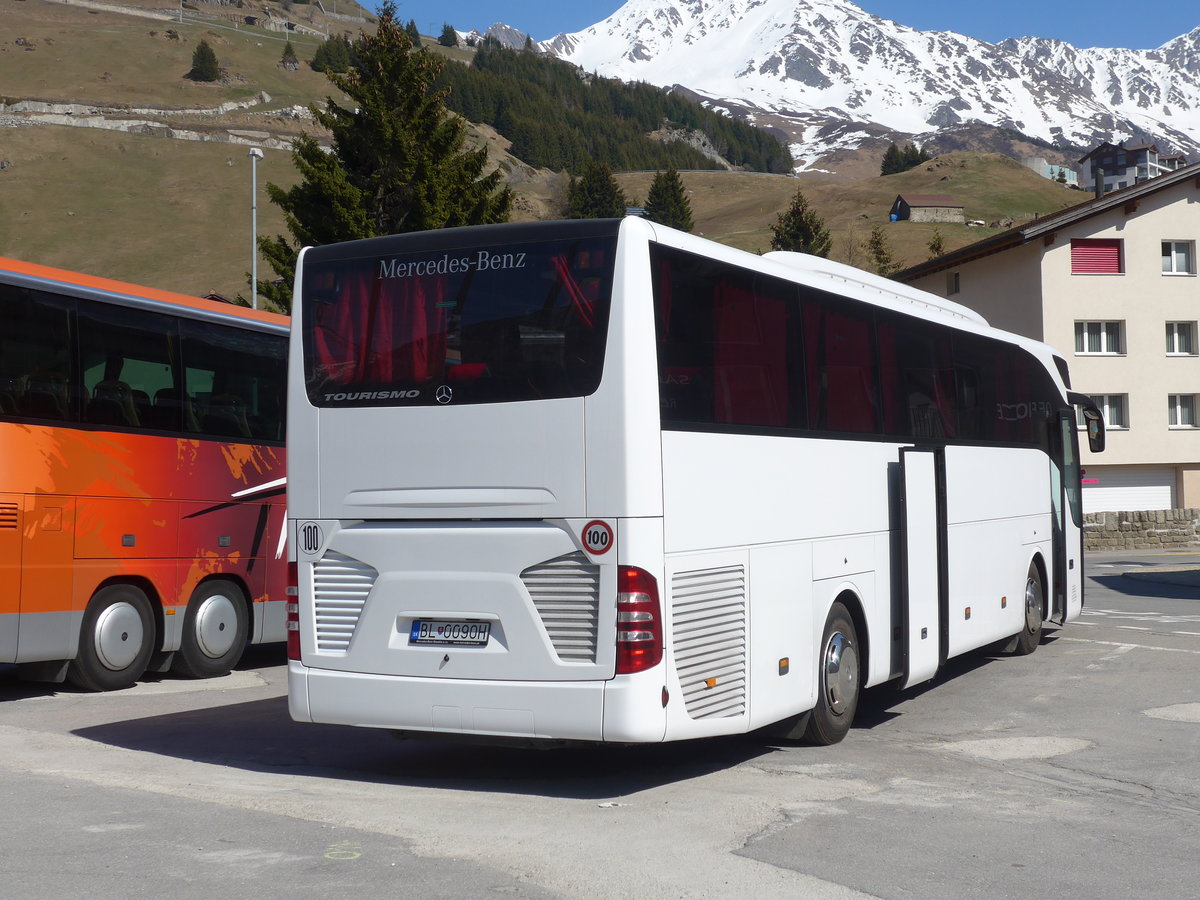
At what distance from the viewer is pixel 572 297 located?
754 cm

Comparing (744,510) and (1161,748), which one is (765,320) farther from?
(1161,748)

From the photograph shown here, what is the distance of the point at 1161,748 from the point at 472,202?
23563mm

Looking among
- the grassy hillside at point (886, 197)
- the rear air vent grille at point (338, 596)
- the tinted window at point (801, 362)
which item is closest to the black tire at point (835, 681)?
the tinted window at point (801, 362)

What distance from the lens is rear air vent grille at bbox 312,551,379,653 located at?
8.02 metres

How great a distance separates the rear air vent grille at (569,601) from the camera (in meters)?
7.37

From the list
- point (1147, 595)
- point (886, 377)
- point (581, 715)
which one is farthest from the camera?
point (1147, 595)

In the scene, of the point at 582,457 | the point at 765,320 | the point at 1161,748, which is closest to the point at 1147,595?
the point at 1161,748

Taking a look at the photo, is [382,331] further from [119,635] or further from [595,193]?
[595,193]

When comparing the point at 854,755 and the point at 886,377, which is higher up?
the point at 886,377

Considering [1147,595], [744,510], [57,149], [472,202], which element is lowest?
[1147,595]

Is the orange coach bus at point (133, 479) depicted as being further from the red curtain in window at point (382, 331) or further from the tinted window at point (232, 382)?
the red curtain in window at point (382, 331)

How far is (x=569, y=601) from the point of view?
743 cm

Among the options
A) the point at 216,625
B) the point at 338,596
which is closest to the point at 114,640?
the point at 216,625

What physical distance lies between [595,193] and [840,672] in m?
123
